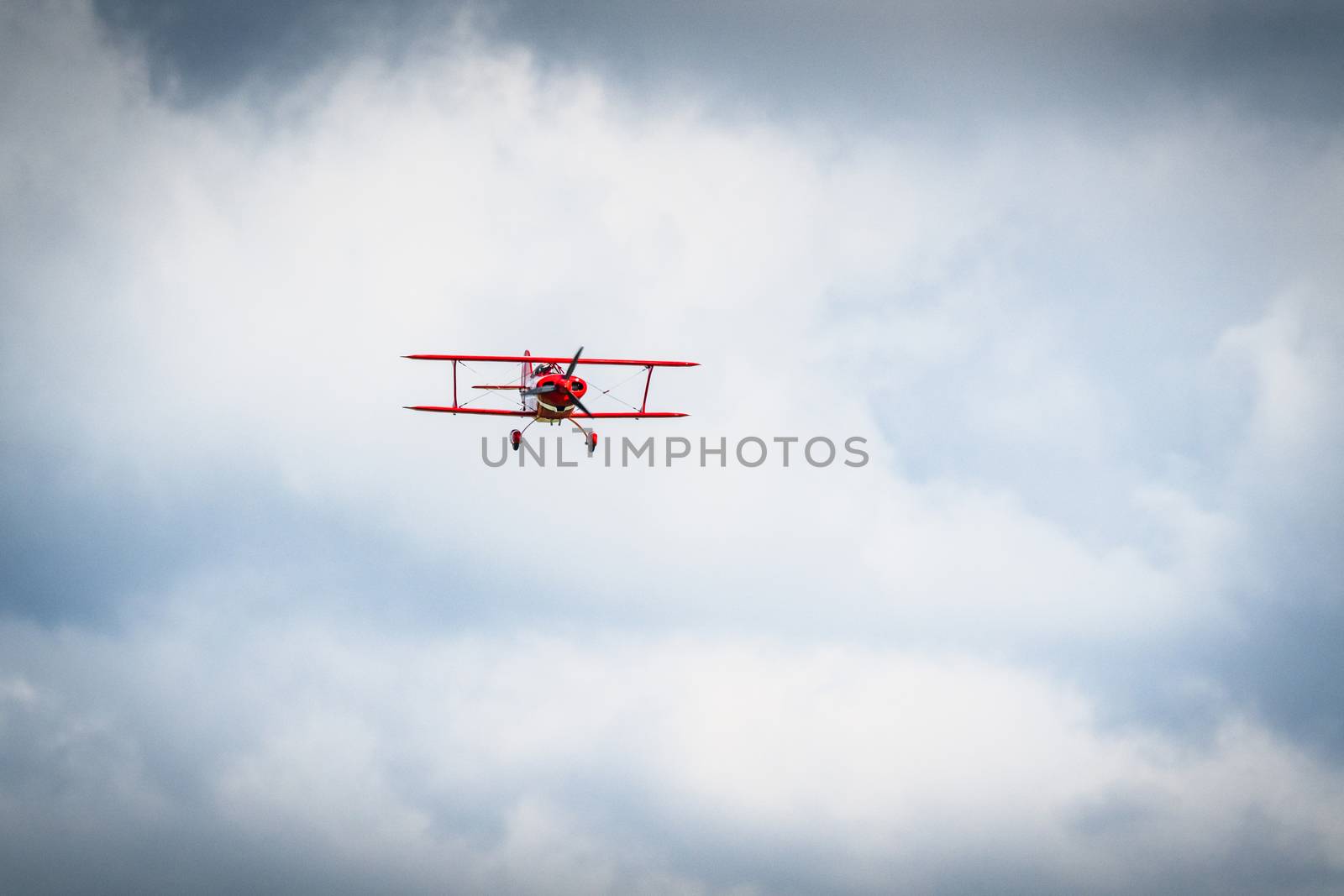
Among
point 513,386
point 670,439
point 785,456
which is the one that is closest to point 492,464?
point 513,386

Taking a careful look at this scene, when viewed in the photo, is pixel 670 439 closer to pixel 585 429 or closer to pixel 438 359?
pixel 585 429

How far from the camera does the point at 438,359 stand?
3755 inches

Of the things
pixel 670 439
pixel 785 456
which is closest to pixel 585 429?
pixel 670 439

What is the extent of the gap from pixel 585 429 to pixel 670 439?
569 cm

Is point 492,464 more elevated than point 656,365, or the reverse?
point 656,365

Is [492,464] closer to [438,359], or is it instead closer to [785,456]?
[438,359]

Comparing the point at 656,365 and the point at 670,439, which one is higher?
the point at 656,365

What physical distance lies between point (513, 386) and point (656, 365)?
931cm

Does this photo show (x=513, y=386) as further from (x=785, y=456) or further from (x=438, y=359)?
(x=785, y=456)

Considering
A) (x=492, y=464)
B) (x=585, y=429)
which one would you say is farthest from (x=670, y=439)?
(x=492, y=464)

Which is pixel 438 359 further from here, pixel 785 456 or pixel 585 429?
pixel 785 456

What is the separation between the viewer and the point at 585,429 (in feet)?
315

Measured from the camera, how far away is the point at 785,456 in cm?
9931

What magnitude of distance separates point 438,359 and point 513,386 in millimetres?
5379
